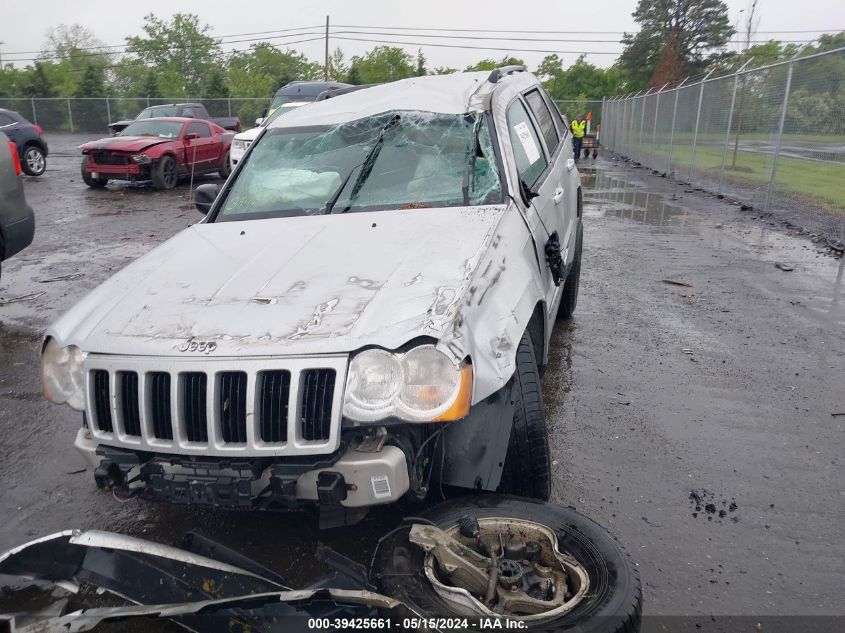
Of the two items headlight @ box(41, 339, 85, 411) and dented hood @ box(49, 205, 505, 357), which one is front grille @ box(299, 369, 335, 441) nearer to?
dented hood @ box(49, 205, 505, 357)

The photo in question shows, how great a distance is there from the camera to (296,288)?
113 inches

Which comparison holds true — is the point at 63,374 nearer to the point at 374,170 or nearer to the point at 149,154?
the point at 374,170

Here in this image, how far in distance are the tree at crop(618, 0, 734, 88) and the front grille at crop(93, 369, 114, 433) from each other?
2366 inches

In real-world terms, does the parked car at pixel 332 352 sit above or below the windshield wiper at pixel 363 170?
below

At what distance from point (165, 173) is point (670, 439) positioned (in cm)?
1346

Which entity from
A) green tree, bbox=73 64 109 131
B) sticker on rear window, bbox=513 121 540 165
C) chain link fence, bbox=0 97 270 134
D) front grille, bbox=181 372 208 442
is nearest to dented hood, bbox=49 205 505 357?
front grille, bbox=181 372 208 442

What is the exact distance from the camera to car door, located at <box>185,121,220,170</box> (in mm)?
16281

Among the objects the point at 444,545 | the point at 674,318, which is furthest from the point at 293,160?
the point at 674,318

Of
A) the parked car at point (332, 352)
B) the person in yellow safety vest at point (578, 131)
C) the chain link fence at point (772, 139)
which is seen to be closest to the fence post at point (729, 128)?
the chain link fence at point (772, 139)

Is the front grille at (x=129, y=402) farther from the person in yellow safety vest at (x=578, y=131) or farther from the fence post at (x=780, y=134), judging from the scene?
the person in yellow safety vest at (x=578, y=131)

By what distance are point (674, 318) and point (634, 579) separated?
426cm

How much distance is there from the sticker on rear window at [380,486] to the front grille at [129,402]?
906 mm

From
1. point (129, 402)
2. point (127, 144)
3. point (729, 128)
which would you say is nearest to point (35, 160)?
point (127, 144)

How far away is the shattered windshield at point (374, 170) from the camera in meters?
3.77
